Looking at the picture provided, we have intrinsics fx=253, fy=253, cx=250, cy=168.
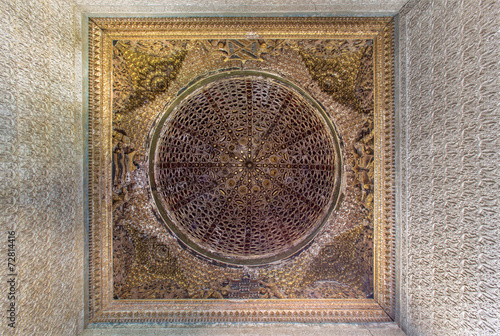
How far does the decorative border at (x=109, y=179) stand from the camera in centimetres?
277

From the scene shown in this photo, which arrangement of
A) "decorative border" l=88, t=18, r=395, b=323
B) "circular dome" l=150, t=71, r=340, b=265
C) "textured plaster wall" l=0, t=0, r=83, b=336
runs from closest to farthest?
"textured plaster wall" l=0, t=0, r=83, b=336 < "decorative border" l=88, t=18, r=395, b=323 < "circular dome" l=150, t=71, r=340, b=265

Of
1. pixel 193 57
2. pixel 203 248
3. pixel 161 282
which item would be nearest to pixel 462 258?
pixel 203 248

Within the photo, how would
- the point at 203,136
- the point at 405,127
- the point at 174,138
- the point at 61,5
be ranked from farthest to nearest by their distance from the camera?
the point at 203,136 → the point at 174,138 → the point at 405,127 → the point at 61,5

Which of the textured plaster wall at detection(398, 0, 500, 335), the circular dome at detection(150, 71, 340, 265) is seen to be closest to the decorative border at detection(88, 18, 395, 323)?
the textured plaster wall at detection(398, 0, 500, 335)

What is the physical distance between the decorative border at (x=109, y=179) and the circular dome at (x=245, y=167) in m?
0.51

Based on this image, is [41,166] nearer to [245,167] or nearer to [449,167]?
[245,167]

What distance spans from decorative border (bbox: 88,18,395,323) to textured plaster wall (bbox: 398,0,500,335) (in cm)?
16

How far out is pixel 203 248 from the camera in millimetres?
3326

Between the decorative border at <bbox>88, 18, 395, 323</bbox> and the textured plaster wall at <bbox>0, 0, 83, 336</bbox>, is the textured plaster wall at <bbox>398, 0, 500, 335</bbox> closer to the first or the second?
the decorative border at <bbox>88, 18, 395, 323</bbox>

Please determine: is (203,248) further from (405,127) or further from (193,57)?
(405,127)

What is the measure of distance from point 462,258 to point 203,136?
10.3ft

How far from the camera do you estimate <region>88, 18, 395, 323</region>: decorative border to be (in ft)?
9.07

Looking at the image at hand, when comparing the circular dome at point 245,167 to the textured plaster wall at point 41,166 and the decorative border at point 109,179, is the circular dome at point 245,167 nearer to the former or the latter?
the decorative border at point 109,179

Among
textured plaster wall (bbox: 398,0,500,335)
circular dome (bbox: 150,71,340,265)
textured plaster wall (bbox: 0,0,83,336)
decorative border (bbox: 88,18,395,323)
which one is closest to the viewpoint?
textured plaster wall (bbox: 398,0,500,335)
